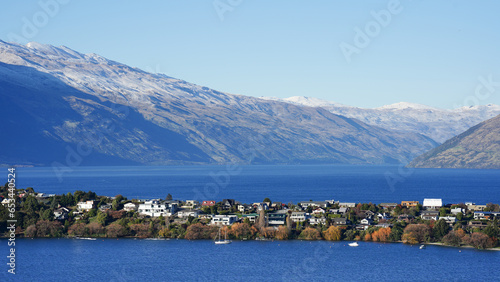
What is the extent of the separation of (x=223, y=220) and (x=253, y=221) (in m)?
4.66

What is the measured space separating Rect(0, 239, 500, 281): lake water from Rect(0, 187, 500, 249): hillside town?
2.99 metres

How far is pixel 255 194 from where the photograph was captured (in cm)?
15175

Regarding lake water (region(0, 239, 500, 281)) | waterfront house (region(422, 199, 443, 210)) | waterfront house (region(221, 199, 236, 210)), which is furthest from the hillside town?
lake water (region(0, 239, 500, 281))

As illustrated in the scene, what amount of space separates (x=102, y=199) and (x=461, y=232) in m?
56.2

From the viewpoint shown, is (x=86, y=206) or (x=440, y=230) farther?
(x=86, y=206)

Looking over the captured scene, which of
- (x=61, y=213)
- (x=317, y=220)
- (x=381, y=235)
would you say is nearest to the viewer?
(x=381, y=235)

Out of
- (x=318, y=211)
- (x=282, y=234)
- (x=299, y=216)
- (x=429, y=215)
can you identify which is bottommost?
(x=282, y=234)

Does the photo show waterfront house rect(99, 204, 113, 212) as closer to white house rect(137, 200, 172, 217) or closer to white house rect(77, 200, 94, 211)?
white house rect(77, 200, 94, 211)

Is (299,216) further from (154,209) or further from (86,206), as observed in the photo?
(86,206)

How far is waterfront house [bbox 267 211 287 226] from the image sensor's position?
93.1 meters

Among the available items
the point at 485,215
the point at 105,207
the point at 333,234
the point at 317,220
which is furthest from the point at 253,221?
the point at 485,215

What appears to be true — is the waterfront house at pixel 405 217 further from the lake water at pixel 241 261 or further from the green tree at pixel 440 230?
the lake water at pixel 241 261

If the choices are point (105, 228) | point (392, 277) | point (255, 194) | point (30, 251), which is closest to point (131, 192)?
point (255, 194)

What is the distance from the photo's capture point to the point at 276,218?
94.2 meters
